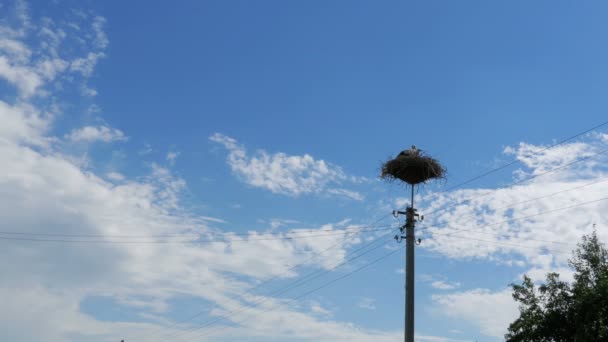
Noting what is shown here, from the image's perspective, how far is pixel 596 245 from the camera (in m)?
27.1

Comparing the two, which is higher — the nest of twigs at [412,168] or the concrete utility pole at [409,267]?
the nest of twigs at [412,168]

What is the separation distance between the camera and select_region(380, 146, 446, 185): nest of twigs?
67.9 ft

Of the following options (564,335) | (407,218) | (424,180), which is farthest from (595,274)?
(407,218)

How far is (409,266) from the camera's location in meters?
16.8

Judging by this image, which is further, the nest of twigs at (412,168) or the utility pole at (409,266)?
the nest of twigs at (412,168)

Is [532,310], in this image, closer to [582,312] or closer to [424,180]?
[582,312]

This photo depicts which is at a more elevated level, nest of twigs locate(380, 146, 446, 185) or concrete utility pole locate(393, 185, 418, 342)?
nest of twigs locate(380, 146, 446, 185)

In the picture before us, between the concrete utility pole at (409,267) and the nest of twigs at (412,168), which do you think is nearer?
the concrete utility pole at (409,267)

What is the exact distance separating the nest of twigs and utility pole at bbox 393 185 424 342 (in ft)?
9.58

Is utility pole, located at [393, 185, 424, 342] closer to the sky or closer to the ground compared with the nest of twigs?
closer to the ground

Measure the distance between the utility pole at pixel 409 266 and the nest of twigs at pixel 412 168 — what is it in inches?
115

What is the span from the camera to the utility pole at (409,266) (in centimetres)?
1605

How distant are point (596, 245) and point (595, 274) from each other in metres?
1.59

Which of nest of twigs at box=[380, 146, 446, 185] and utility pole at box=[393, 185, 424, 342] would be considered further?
nest of twigs at box=[380, 146, 446, 185]
